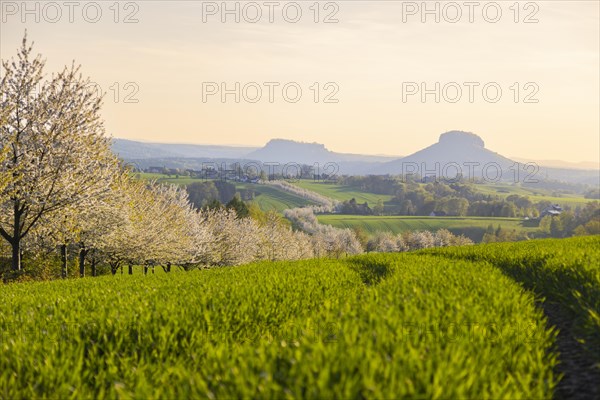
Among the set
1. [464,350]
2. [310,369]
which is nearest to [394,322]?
[464,350]

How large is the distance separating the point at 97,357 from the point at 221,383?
3.20 metres

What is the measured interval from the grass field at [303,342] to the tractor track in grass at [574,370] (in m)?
0.08

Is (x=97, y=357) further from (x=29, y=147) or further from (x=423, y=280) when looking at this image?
(x=29, y=147)

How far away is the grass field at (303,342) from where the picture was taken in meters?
4.62

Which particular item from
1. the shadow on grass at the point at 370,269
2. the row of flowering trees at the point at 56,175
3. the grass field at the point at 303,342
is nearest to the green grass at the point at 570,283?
the grass field at the point at 303,342

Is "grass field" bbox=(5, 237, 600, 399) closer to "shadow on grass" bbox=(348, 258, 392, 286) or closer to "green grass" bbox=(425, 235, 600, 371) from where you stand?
"green grass" bbox=(425, 235, 600, 371)

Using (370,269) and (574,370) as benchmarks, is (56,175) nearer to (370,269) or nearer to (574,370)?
(370,269)

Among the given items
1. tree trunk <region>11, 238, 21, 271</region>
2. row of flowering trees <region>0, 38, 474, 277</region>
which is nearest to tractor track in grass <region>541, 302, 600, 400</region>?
row of flowering trees <region>0, 38, 474, 277</region>

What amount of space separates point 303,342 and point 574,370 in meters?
4.19

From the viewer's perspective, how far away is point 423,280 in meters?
10.8

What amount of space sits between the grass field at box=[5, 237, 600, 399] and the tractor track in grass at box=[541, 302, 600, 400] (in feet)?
0.25

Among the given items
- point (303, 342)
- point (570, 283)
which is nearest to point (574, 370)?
point (303, 342)

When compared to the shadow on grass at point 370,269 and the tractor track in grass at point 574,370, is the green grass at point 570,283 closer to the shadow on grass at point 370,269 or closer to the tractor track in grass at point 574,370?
the tractor track in grass at point 574,370

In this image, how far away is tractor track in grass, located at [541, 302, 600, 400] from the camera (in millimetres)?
5972
